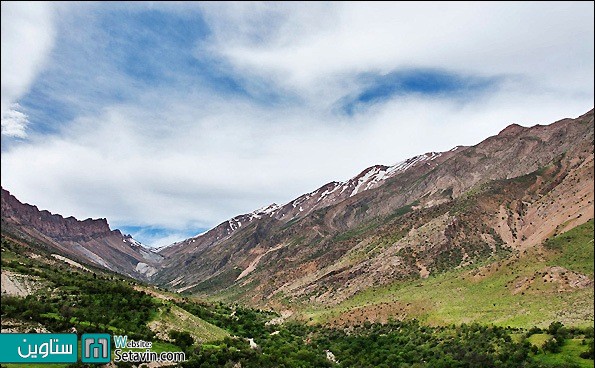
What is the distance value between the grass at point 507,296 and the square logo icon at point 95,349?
1888 inches

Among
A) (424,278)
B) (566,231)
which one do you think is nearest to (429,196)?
(424,278)

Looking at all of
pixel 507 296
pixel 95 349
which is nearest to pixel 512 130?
pixel 507 296

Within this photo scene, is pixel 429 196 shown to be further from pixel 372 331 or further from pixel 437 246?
pixel 372 331

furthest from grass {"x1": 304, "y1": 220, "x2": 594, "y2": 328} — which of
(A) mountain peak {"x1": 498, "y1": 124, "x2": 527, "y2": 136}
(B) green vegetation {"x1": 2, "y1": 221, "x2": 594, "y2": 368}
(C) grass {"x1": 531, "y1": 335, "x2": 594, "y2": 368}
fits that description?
(A) mountain peak {"x1": 498, "y1": 124, "x2": 527, "y2": 136}

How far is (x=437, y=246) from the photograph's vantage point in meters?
104

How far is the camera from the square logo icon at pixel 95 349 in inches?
1236

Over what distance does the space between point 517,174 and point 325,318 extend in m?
79.2

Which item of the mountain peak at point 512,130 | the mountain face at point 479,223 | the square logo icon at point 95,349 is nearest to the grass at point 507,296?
the mountain face at point 479,223

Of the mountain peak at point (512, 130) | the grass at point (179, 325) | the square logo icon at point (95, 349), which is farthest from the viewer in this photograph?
the mountain peak at point (512, 130)

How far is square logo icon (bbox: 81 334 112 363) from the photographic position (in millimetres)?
31406
